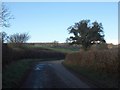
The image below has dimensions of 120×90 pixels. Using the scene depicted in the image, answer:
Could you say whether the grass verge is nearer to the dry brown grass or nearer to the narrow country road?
the narrow country road

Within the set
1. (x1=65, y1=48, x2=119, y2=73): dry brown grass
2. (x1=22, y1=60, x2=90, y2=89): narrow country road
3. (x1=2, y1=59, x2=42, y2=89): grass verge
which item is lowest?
(x1=22, y1=60, x2=90, y2=89): narrow country road

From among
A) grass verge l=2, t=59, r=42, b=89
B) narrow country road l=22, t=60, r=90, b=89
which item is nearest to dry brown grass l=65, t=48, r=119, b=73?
narrow country road l=22, t=60, r=90, b=89

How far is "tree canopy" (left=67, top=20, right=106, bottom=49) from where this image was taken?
6825 centimetres

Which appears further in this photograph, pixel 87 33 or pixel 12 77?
pixel 87 33

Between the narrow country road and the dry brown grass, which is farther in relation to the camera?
the dry brown grass

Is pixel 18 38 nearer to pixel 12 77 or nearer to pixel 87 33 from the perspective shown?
pixel 87 33

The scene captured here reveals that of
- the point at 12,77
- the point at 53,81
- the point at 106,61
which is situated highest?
the point at 106,61

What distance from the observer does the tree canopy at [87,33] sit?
68.2 metres

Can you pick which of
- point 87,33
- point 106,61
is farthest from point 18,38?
point 106,61

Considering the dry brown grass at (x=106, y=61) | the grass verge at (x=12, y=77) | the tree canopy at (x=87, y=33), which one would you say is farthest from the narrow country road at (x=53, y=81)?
the tree canopy at (x=87, y=33)

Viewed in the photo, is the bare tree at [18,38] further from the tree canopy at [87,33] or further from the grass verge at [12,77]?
the grass verge at [12,77]

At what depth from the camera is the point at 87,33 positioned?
224 ft

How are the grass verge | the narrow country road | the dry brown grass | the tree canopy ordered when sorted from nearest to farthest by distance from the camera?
the grass verge → the narrow country road → the dry brown grass → the tree canopy

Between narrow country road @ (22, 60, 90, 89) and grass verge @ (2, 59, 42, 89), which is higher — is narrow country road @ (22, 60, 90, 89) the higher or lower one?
the lower one
